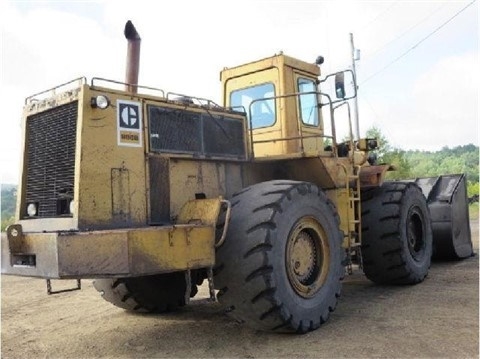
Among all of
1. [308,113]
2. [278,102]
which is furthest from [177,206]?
[308,113]

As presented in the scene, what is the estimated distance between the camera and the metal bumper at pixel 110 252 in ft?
13.1

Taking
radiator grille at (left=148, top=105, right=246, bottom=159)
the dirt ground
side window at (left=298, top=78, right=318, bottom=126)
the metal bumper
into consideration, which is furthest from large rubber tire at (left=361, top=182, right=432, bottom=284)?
the metal bumper

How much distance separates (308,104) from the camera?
23.5ft

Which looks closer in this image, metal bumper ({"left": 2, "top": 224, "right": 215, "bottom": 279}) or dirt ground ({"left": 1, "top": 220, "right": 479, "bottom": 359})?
metal bumper ({"left": 2, "top": 224, "right": 215, "bottom": 279})

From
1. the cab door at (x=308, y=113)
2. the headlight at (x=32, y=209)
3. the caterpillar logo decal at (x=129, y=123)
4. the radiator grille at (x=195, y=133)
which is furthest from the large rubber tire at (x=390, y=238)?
the headlight at (x=32, y=209)

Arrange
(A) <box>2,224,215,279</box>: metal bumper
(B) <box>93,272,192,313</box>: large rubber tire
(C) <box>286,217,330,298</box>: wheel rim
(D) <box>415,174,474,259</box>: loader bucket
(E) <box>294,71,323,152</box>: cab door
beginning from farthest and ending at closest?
(D) <box>415,174,474,259</box>: loader bucket
(E) <box>294,71,323,152</box>: cab door
(B) <box>93,272,192,313</box>: large rubber tire
(C) <box>286,217,330,298</box>: wheel rim
(A) <box>2,224,215,279</box>: metal bumper

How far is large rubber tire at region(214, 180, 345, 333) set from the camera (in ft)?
14.7

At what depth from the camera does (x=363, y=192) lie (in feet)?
24.5

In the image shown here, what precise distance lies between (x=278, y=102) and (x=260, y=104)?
0.97 feet

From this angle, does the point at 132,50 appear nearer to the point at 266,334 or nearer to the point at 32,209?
the point at 32,209

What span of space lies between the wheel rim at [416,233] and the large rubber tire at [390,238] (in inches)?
0.6

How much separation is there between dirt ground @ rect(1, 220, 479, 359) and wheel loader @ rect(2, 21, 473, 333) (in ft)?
0.93

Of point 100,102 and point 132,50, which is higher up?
point 132,50

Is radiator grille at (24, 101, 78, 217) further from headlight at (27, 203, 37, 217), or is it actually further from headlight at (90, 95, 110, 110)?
headlight at (90, 95, 110, 110)
